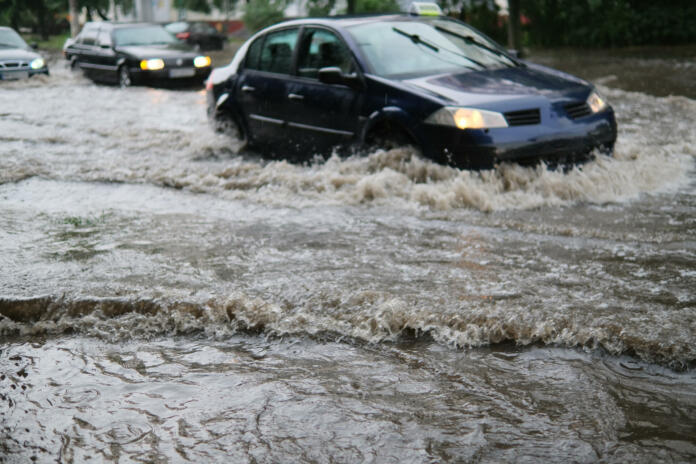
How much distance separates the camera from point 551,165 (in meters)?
6.55

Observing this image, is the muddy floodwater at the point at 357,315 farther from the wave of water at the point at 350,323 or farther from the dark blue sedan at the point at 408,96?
the dark blue sedan at the point at 408,96

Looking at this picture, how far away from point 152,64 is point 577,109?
11777mm

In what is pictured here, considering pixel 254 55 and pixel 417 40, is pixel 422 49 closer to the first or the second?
pixel 417 40

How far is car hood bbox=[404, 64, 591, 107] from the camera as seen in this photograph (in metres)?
6.45

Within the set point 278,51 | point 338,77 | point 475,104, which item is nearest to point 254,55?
point 278,51

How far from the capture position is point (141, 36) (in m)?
18.0

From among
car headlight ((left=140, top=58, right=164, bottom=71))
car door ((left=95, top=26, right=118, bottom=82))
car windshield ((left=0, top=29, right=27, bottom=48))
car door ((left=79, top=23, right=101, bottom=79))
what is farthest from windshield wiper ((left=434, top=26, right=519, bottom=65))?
car windshield ((left=0, top=29, right=27, bottom=48))

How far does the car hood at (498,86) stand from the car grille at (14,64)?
14.7 meters

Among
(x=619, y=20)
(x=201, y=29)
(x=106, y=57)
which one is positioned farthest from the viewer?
(x=201, y=29)

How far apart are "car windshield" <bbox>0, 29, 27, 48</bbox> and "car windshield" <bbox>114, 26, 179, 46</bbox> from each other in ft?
11.9

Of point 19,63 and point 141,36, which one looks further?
point 19,63

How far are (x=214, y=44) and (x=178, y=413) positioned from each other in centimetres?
3218

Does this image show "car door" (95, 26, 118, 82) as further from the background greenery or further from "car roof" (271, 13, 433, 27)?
"car roof" (271, 13, 433, 27)

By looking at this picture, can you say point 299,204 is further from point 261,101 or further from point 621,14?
point 621,14
